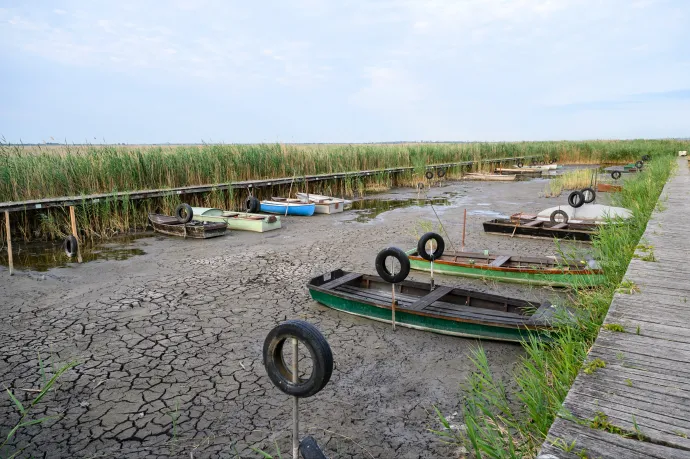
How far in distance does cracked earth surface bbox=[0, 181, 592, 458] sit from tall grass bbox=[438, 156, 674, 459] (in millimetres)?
334

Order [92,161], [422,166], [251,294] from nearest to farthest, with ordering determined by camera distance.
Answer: [251,294], [92,161], [422,166]

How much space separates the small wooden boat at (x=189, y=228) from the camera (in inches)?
480

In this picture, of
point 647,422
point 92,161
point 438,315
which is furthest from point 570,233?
point 92,161

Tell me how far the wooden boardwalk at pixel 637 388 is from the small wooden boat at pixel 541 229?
6837 mm

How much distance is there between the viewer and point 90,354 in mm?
5406

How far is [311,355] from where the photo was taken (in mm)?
2619

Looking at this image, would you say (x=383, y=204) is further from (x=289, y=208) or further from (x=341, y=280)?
(x=341, y=280)

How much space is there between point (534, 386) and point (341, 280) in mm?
4356

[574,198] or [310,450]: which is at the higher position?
[574,198]

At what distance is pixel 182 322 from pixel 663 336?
5286mm

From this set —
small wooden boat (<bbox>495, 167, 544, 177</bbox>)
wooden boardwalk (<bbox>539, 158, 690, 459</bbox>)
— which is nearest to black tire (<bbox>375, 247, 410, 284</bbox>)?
wooden boardwalk (<bbox>539, 158, 690, 459</bbox>)

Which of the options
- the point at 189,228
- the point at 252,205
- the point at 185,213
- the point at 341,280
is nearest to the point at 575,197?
the point at 341,280

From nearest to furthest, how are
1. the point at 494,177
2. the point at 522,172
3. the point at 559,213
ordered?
1. the point at 559,213
2. the point at 494,177
3. the point at 522,172

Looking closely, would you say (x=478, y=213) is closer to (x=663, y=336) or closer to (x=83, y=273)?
(x=83, y=273)
